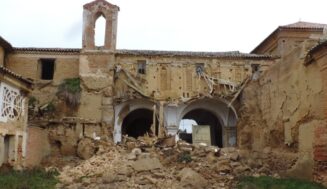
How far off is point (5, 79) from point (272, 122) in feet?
36.8

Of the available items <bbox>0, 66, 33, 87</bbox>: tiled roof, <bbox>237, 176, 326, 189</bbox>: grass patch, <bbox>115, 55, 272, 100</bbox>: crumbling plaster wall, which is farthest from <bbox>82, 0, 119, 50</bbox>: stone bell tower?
<bbox>237, 176, 326, 189</bbox>: grass patch

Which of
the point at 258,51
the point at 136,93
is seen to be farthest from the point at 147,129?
the point at 258,51

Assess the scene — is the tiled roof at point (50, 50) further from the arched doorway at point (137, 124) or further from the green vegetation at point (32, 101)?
the arched doorway at point (137, 124)

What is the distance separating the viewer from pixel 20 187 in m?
12.9

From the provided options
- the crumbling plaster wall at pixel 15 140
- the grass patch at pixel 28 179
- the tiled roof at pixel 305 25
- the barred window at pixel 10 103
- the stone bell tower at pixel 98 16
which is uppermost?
the tiled roof at pixel 305 25

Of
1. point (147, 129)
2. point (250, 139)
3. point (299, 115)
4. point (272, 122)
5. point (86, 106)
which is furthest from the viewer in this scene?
point (147, 129)

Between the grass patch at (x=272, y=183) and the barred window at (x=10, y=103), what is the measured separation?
374 inches

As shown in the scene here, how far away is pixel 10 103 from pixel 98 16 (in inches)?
406

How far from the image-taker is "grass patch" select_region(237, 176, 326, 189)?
12312mm

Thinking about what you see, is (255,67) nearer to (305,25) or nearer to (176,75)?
(176,75)

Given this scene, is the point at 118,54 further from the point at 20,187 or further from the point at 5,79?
the point at 20,187

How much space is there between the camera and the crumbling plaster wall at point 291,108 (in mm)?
13227

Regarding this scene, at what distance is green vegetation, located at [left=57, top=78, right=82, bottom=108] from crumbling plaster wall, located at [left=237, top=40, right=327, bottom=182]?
32.8 ft

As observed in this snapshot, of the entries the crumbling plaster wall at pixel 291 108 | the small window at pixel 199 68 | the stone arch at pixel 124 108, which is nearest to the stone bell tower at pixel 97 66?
the stone arch at pixel 124 108
